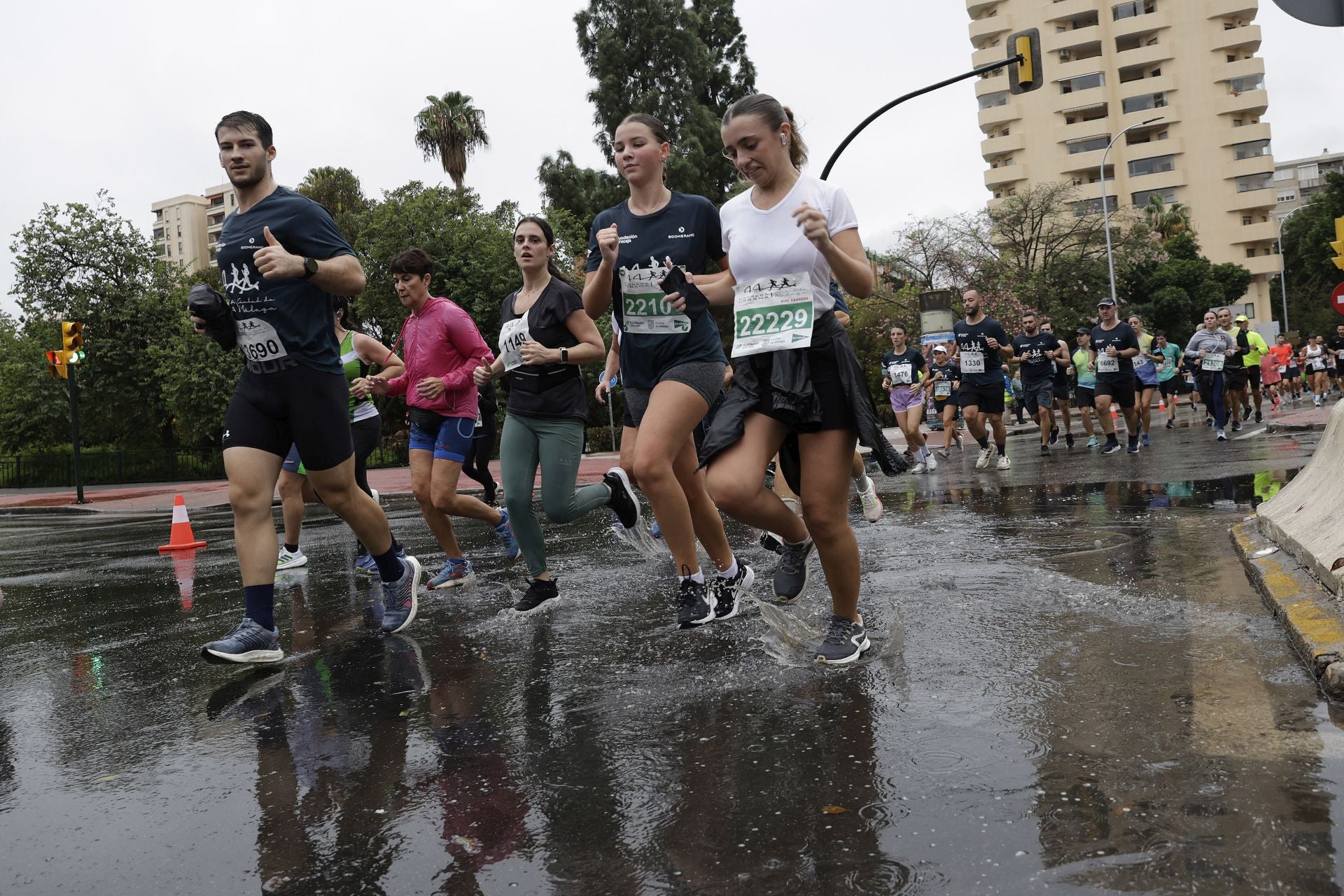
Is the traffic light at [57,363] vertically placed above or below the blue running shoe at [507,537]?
above

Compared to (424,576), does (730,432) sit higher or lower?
higher

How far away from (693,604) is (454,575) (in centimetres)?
244

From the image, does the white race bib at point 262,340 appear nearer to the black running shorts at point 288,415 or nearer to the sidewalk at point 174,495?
the black running shorts at point 288,415

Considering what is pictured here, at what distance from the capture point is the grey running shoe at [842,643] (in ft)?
13.5

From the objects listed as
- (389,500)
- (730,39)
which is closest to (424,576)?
(389,500)

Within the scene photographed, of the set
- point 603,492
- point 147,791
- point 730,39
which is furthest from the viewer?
point 730,39

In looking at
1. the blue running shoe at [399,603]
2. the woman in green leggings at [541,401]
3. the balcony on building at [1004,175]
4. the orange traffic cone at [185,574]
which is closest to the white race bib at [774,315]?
the woman in green leggings at [541,401]

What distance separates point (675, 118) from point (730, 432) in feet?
128

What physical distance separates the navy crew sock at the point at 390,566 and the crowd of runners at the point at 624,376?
1cm

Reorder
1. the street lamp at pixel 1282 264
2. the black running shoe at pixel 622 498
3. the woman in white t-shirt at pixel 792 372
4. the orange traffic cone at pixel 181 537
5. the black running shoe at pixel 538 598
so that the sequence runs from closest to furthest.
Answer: the woman in white t-shirt at pixel 792 372 → the black running shoe at pixel 538 598 → the black running shoe at pixel 622 498 → the orange traffic cone at pixel 181 537 → the street lamp at pixel 1282 264

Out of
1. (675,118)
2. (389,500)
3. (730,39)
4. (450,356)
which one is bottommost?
(389,500)

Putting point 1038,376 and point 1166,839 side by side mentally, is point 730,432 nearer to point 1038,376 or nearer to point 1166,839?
point 1166,839

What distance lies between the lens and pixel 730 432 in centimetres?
418

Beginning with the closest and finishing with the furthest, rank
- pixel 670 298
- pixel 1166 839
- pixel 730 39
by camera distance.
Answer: pixel 1166 839
pixel 670 298
pixel 730 39
